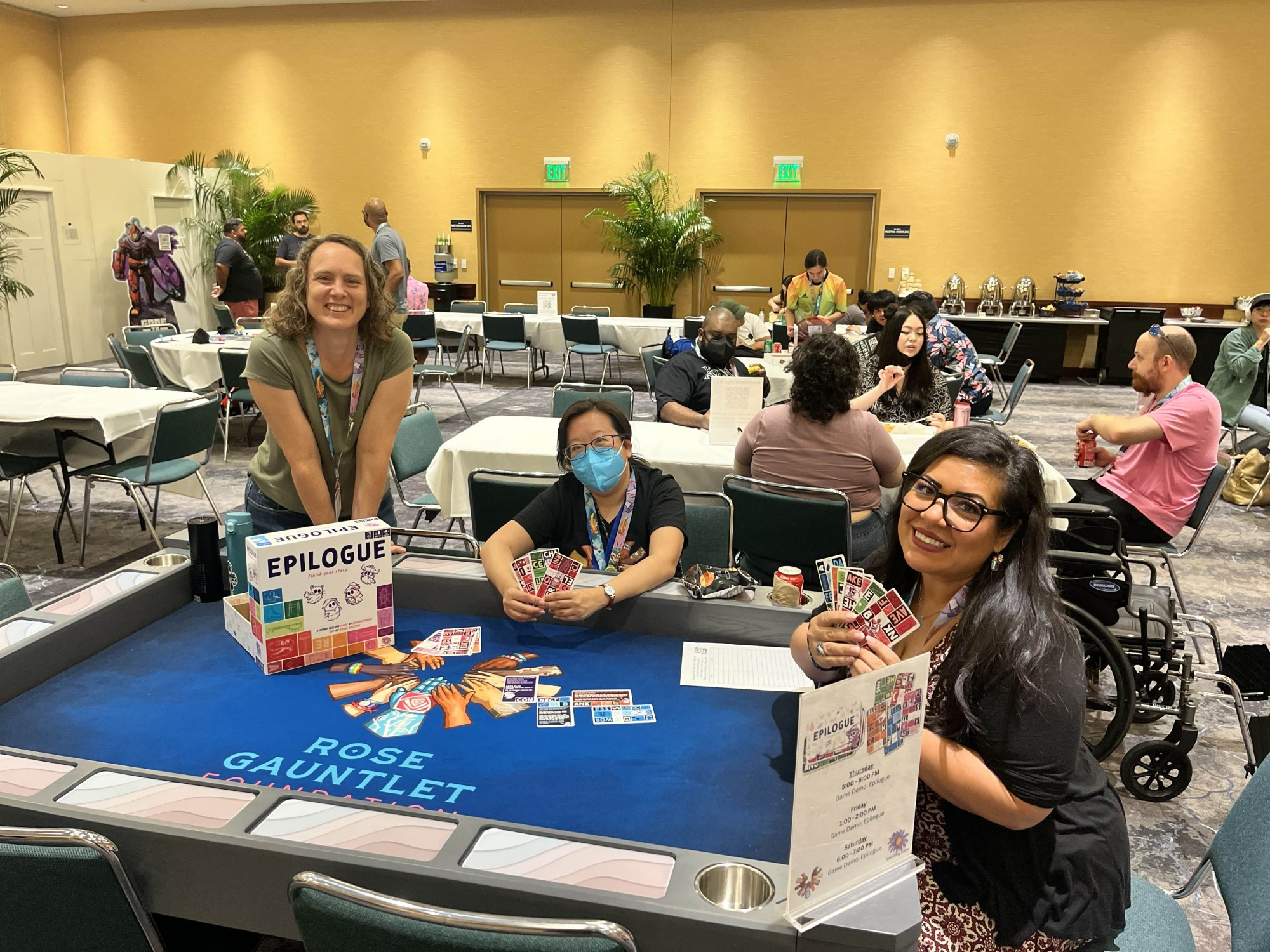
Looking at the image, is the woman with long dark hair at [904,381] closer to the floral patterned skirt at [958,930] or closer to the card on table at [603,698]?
the card on table at [603,698]

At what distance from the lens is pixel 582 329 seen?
934 cm

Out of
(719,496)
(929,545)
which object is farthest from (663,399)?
(929,545)

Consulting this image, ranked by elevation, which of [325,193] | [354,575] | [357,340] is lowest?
[354,575]

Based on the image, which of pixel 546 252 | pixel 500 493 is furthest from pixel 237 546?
pixel 546 252

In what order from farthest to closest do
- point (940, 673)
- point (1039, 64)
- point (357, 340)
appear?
point (1039, 64) < point (357, 340) < point (940, 673)

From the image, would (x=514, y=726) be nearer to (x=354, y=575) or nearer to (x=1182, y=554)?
(x=354, y=575)

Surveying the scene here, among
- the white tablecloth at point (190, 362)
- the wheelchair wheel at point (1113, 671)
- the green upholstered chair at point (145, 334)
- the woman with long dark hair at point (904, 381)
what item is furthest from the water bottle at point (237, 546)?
the green upholstered chair at point (145, 334)

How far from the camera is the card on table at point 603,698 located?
68.1 inches

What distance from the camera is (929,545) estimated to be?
1.50 meters

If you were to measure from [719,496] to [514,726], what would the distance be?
1419mm

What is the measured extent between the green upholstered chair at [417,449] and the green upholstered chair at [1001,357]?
260 inches

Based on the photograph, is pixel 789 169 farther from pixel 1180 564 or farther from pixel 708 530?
pixel 708 530

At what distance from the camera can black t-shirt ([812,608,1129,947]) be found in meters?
1.28

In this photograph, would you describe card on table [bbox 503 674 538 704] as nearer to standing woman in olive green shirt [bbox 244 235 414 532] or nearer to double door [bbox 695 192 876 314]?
standing woman in olive green shirt [bbox 244 235 414 532]
